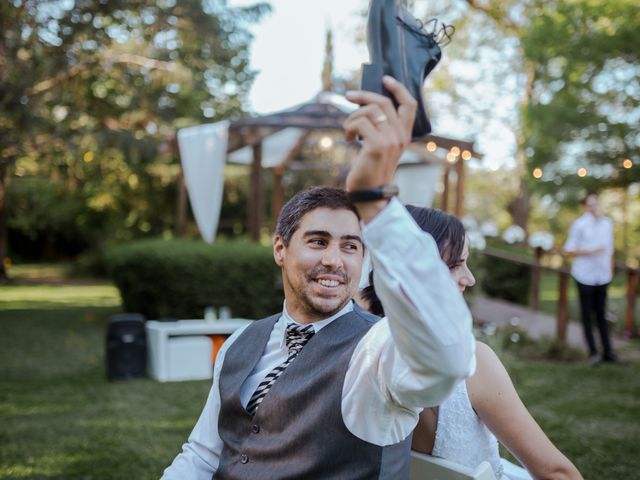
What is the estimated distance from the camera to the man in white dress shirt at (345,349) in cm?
106

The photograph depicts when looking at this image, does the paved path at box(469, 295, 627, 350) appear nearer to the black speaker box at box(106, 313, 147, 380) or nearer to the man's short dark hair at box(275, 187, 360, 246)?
the black speaker box at box(106, 313, 147, 380)

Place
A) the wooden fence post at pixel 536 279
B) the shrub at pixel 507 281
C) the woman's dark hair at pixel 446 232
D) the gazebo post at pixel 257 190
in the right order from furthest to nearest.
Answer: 1. the shrub at pixel 507 281
2. the wooden fence post at pixel 536 279
3. the gazebo post at pixel 257 190
4. the woman's dark hair at pixel 446 232

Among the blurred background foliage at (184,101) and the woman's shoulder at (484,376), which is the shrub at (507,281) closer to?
the blurred background foliage at (184,101)

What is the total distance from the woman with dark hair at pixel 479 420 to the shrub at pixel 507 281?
11.4 meters

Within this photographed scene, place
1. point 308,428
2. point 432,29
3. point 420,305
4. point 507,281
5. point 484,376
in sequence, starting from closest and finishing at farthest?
point 420,305
point 432,29
point 308,428
point 484,376
point 507,281

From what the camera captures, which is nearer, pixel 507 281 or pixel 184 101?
pixel 507 281

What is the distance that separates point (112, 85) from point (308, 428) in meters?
17.9

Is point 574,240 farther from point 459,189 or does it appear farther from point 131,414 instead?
point 131,414

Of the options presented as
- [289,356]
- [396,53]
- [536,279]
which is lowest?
[536,279]

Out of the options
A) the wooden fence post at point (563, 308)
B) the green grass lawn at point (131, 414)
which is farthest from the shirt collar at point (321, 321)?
the wooden fence post at point (563, 308)

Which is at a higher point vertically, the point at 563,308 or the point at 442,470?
the point at 442,470

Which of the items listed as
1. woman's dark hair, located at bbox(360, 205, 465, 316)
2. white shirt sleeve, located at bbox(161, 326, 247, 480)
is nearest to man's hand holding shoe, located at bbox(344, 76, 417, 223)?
woman's dark hair, located at bbox(360, 205, 465, 316)

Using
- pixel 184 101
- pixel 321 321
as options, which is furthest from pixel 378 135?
pixel 184 101

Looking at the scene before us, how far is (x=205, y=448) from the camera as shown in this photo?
6.53 ft
